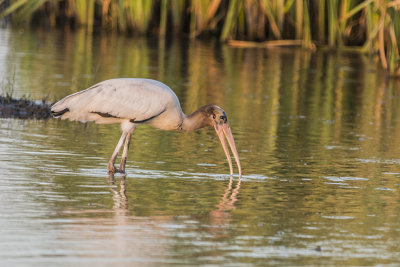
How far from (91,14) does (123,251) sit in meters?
26.6

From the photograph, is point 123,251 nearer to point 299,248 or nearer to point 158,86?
point 299,248

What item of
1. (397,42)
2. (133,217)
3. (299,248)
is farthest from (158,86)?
(397,42)

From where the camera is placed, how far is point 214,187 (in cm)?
963

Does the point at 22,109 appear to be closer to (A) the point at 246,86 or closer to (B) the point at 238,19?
(A) the point at 246,86

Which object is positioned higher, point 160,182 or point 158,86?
point 158,86

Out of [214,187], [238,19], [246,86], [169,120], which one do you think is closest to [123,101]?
[169,120]

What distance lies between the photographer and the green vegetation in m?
28.5

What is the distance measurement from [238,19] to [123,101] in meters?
21.3

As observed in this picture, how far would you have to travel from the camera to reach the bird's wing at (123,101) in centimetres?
1022

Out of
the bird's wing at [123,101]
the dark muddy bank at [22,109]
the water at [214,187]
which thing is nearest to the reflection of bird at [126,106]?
the bird's wing at [123,101]

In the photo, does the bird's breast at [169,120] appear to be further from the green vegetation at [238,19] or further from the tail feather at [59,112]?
the green vegetation at [238,19]

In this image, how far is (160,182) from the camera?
9.69 meters

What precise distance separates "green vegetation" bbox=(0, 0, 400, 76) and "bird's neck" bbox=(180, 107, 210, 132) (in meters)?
15.6

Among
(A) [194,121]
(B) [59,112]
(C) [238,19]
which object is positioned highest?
(C) [238,19]
